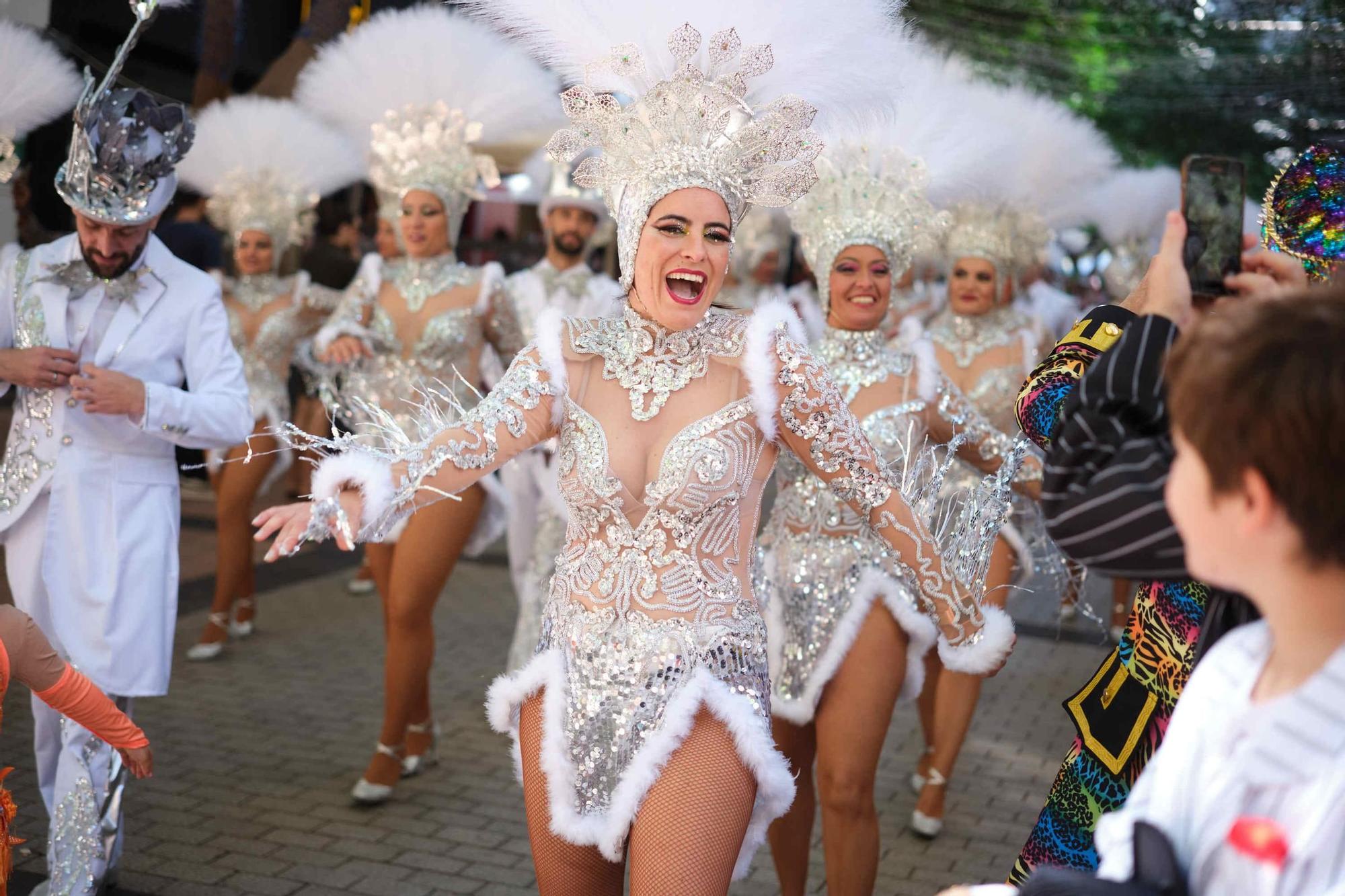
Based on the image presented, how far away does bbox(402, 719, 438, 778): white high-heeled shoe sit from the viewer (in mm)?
5867

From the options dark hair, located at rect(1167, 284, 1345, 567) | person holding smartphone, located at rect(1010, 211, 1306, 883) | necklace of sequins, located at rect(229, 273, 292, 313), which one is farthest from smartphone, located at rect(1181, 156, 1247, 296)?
necklace of sequins, located at rect(229, 273, 292, 313)

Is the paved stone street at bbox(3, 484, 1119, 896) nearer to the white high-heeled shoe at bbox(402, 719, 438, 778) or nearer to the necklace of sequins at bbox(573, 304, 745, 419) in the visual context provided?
the white high-heeled shoe at bbox(402, 719, 438, 778)

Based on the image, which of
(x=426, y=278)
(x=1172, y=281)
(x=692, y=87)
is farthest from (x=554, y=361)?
(x=426, y=278)

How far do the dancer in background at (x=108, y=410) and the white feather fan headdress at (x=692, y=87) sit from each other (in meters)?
1.72

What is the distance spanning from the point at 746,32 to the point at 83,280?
2457 mm

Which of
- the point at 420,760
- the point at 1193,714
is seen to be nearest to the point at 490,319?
the point at 420,760

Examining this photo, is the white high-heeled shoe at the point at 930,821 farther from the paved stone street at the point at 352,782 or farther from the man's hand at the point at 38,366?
the man's hand at the point at 38,366

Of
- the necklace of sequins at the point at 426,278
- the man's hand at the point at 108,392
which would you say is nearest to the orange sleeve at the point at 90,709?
the man's hand at the point at 108,392

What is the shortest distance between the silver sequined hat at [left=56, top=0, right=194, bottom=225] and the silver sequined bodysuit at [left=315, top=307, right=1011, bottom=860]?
78.6 inches

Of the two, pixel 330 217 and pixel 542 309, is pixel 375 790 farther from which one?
pixel 330 217

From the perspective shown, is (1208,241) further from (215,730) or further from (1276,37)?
(1276,37)

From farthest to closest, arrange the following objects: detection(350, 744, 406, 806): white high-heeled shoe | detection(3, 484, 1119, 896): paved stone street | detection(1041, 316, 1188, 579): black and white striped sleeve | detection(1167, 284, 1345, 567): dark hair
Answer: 1. detection(350, 744, 406, 806): white high-heeled shoe
2. detection(3, 484, 1119, 896): paved stone street
3. detection(1041, 316, 1188, 579): black and white striped sleeve
4. detection(1167, 284, 1345, 567): dark hair

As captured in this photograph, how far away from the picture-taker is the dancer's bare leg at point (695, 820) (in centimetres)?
279

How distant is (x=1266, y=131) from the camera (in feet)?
61.3
